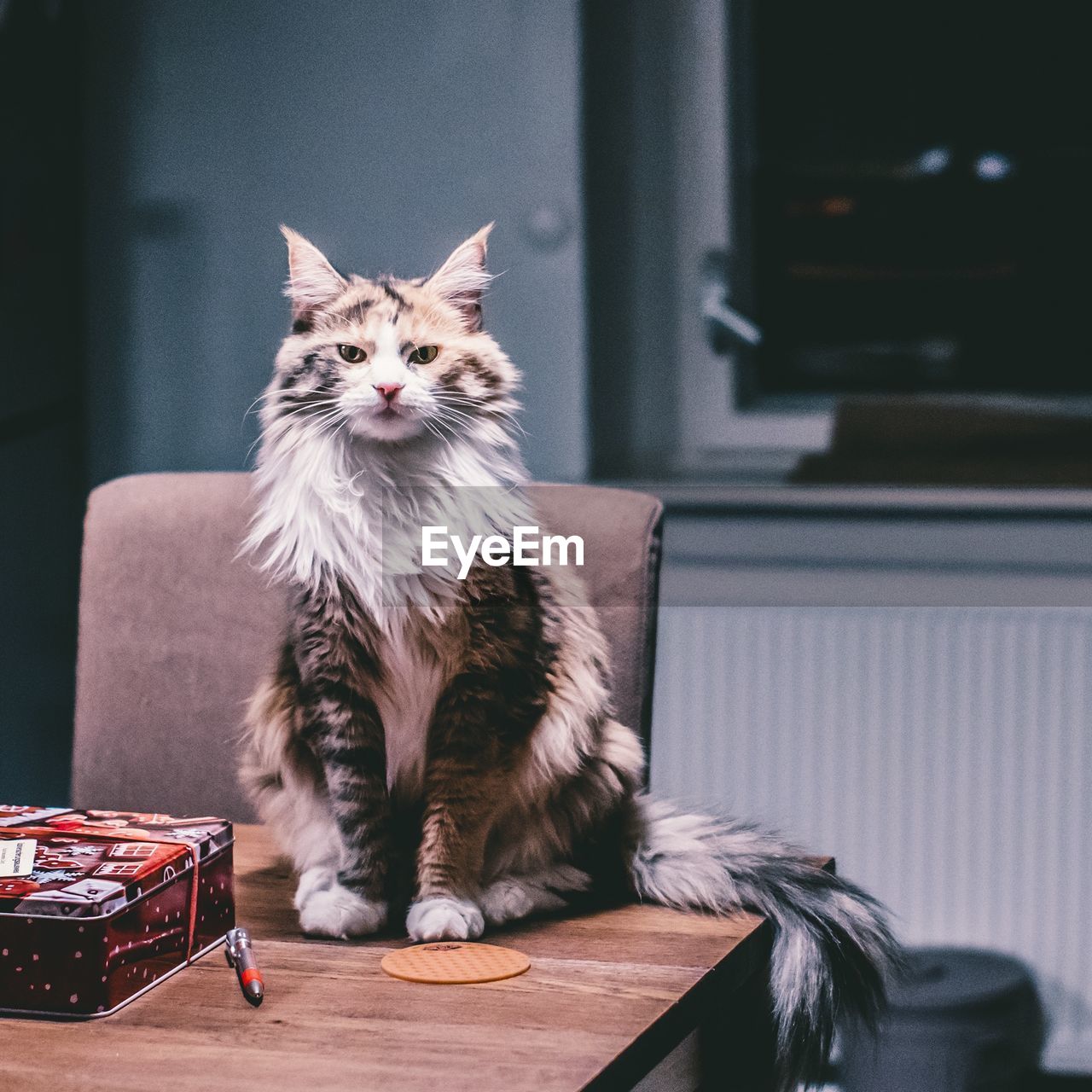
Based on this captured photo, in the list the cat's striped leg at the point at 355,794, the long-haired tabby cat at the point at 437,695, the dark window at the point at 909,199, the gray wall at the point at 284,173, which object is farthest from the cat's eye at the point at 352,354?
the dark window at the point at 909,199

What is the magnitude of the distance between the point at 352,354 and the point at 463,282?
0.35ft

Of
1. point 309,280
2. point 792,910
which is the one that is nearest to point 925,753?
point 792,910

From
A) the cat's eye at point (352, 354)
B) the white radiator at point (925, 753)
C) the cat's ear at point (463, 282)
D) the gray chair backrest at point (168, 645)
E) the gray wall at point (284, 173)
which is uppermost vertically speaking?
the gray wall at point (284, 173)

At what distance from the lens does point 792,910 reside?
3.35ft

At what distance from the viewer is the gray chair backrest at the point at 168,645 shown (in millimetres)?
1374

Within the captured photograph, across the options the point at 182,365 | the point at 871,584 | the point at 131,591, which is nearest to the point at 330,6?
the point at 182,365

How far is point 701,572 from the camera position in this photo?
2.06 m

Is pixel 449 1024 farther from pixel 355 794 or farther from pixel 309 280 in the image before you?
pixel 309 280

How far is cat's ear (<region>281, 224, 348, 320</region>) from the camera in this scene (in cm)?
104

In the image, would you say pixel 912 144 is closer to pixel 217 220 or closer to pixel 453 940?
pixel 217 220

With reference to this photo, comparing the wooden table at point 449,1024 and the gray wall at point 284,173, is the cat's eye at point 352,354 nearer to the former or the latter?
the wooden table at point 449,1024

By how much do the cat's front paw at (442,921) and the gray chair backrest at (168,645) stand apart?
441 millimetres

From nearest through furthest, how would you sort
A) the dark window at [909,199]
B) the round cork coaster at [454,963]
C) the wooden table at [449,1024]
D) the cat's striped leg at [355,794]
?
1. the wooden table at [449,1024]
2. the round cork coaster at [454,963]
3. the cat's striped leg at [355,794]
4. the dark window at [909,199]

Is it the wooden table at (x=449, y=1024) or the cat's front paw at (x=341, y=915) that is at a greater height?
the cat's front paw at (x=341, y=915)
